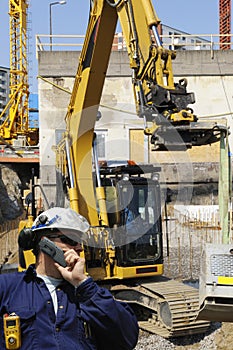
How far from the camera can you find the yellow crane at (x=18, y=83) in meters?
33.0

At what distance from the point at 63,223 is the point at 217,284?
4.98ft

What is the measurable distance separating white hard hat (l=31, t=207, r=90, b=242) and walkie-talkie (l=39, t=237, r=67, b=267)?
0.10 m

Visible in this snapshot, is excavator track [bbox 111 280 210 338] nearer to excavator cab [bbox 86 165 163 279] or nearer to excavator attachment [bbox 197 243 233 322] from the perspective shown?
excavator cab [bbox 86 165 163 279]

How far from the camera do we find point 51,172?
19.5 metres

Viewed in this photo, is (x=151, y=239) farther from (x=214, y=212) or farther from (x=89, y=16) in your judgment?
(x=214, y=212)

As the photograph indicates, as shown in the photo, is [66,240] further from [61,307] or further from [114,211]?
[114,211]

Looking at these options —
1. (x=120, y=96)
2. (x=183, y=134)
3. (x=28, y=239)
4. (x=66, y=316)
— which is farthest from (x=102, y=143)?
(x=66, y=316)

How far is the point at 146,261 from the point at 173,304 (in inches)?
40.2

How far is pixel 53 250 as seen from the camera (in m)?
2.39

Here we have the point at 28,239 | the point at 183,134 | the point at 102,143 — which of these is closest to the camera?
the point at 28,239

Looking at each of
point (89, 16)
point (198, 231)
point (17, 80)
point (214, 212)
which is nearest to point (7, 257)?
point (198, 231)

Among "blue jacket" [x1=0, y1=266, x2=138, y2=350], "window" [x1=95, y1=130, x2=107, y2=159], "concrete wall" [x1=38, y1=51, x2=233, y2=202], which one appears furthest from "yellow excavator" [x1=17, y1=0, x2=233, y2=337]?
"concrete wall" [x1=38, y1=51, x2=233, y2=202]

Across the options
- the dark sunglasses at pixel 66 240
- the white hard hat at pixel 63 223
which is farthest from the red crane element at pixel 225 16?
the dark sunglasses at pixel 66 240

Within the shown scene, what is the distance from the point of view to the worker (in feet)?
7.64
